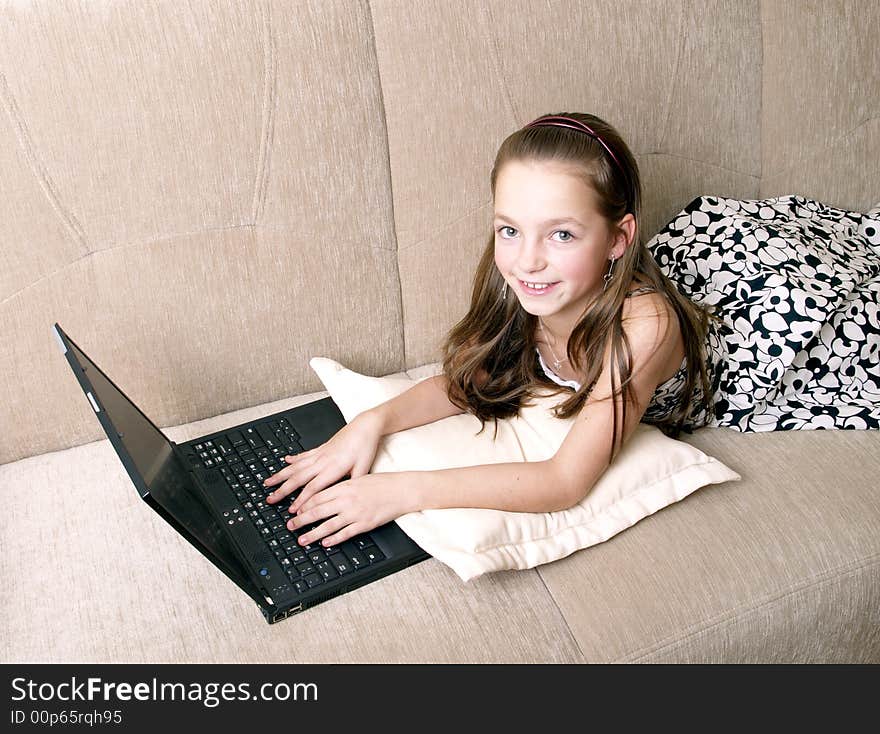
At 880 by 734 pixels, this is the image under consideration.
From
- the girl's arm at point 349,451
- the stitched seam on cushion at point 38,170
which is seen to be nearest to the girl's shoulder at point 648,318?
the girl's arm at point 349,451

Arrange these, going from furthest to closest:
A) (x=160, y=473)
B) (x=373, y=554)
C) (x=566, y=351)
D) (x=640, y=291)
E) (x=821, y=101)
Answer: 1. (x=821, y=101)
2. (x=566, y=351)
3. (x=640, y=291)
4. (x=373, y=554)
5. (x=160, y=473)

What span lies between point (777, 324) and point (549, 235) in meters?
0.43

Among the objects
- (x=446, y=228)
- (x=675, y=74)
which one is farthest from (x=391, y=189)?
(x=675, y=74)

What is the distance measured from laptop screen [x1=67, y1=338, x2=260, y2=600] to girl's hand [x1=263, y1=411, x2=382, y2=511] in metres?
0.12

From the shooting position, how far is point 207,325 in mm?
1410

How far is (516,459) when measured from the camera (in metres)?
1.31

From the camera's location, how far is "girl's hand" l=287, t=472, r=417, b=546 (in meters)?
1.20

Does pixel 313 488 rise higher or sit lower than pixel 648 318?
lower

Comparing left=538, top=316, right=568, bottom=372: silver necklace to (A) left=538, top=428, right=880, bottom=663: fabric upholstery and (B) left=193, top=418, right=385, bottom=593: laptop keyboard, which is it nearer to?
(A) left=538, top=428, right=880, bottom=663: fabric upholstery

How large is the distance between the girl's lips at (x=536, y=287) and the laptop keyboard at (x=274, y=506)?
397 mm

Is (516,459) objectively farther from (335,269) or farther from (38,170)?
(38,170)

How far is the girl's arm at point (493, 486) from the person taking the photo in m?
1.20

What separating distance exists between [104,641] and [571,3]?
1160mm

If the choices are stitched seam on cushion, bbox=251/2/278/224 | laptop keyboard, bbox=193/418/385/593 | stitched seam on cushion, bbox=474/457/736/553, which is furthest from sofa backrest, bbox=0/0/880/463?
stitched seam on cushion, bbox=474/457/736/553
